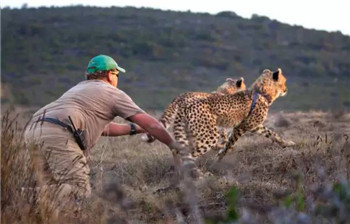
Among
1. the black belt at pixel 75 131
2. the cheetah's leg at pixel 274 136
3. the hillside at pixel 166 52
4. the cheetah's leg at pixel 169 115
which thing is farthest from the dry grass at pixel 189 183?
the hillside at pixel 166 52

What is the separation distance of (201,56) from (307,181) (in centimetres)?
3476

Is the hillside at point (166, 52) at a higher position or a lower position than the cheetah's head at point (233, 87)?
lower

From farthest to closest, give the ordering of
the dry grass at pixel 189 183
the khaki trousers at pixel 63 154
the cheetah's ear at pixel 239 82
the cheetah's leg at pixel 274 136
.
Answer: the cheetah's ear at pixel 239 82
the cheetah's leg at pixel 274 136
the khaki trousers at pixel 63 154
the dry grass at pixel 189 183

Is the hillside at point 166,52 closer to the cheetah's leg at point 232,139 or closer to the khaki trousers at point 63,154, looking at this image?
the cheetah's leg at point 232,139

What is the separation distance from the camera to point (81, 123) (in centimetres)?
582

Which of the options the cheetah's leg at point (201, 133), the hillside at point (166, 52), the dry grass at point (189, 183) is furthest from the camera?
the hillside at point (166, 52)

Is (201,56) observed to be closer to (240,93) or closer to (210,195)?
(240,93)

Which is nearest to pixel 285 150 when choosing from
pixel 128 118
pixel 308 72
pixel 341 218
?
pixel 128 118

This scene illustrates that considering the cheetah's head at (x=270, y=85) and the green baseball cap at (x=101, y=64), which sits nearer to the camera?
the green baseball cap at (x=101, y=64)

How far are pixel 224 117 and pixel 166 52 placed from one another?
32186mm

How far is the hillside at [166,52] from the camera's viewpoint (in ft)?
114

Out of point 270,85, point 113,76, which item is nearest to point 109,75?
point 113,76

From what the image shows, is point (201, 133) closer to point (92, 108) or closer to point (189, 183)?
point (92, 108)

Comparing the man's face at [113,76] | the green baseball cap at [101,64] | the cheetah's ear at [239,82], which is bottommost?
A: the cheetah's ear at [239,82]
